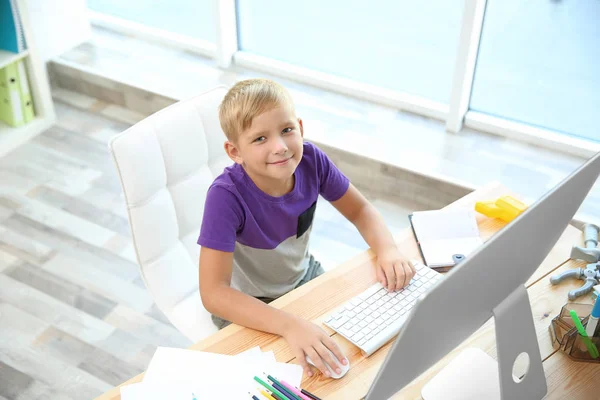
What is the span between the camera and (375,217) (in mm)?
1743

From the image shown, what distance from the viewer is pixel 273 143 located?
1.51 metres

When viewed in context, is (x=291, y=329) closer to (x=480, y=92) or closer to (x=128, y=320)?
(x=128, y=320)

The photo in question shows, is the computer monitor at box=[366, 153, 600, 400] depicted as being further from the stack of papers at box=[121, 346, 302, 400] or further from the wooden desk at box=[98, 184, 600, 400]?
the stack of papers at box=[121, 346, 302, 400]

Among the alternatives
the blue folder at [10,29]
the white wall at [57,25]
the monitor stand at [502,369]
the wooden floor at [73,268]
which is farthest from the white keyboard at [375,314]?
the white wall at [57,25]

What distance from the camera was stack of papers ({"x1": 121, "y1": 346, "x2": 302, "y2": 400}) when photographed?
50.6 inches

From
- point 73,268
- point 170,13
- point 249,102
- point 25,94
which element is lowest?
point 73,268

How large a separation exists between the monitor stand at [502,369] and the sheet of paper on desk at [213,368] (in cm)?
26

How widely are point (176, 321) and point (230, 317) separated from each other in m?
0.39

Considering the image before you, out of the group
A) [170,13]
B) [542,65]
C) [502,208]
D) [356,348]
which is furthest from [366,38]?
[356,348]

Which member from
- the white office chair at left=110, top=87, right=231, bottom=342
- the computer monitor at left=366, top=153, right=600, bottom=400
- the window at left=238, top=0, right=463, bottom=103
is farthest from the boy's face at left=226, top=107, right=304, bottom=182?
the window at left=238, top=0, right=463, bottom=103

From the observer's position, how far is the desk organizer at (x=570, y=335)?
1352 mm

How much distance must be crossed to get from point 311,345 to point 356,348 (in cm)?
9

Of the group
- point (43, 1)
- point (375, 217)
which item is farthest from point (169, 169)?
point (43, 1)

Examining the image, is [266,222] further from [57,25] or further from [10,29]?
[57,25]
